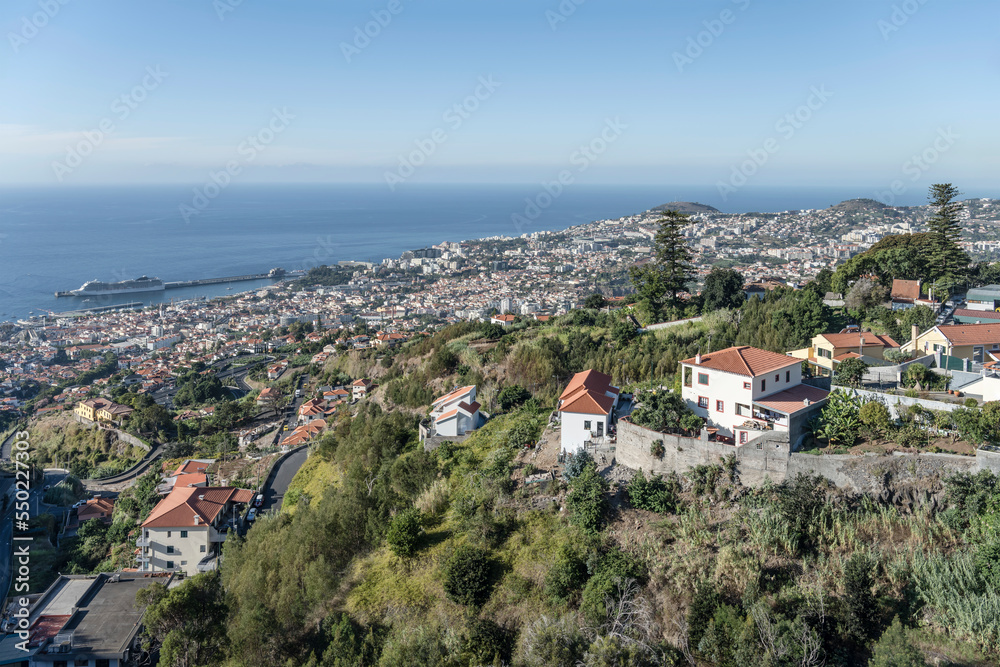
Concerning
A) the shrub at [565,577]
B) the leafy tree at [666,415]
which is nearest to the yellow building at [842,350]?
the leafy tree at [666,415]

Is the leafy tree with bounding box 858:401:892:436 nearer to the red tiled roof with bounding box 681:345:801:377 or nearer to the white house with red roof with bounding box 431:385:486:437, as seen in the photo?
the red tiled roof with bounding box 681:345:801:377

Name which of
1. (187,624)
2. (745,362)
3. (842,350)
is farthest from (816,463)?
(187,624)

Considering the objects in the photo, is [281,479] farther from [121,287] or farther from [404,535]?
[121,287]

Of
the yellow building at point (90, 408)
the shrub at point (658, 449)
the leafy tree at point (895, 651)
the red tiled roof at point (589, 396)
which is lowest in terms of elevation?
the yellow building at point (90, 408)

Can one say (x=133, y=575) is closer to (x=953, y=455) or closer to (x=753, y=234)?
(x=953, y=455)

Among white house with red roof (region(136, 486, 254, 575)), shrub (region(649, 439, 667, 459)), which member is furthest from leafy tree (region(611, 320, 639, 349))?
white house with red roof (region(136, 486, 254, 575))

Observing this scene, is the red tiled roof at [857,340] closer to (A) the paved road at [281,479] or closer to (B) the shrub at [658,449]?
(B) the shrub at [658,449]
